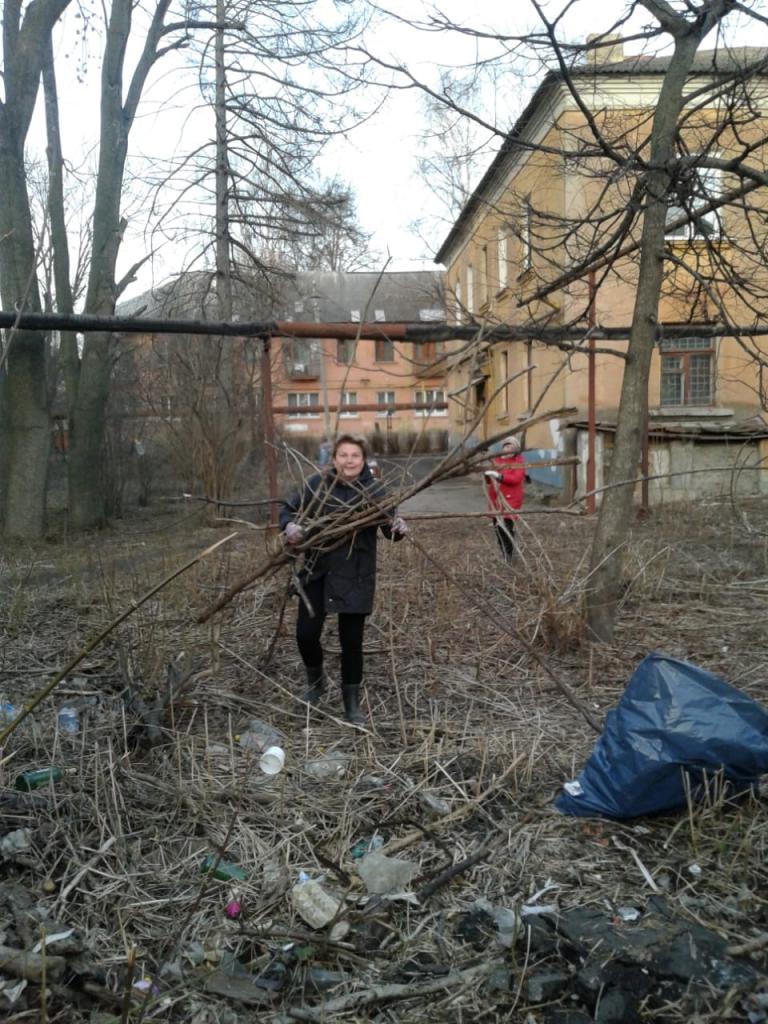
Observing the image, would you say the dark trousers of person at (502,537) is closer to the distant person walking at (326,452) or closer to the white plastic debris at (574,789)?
the distant person walking at (326,452)

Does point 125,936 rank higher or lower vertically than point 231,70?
lower

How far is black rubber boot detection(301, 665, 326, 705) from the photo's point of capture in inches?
174

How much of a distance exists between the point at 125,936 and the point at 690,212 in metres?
5.10

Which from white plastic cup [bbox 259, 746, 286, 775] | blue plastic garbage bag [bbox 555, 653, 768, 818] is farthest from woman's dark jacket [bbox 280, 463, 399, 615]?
blue plastic garbage bag [bbox 555, 653, 768, 818]

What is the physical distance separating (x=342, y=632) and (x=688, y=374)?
46.6ft

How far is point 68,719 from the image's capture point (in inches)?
152

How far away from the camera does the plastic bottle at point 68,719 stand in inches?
148

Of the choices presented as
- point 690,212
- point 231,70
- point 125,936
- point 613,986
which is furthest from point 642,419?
point 231,70

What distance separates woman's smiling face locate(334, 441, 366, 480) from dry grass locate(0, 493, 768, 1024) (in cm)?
117

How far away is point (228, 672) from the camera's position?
4.82 metres

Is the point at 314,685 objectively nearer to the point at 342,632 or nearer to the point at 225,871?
the point at 342,632

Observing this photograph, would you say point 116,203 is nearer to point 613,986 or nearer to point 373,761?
point 373,761

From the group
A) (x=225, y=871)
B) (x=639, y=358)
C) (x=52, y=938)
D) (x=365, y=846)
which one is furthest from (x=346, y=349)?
(x=52, y=938)

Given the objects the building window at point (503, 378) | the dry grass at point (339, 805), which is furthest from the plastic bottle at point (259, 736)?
the building window at point (503, 378)
